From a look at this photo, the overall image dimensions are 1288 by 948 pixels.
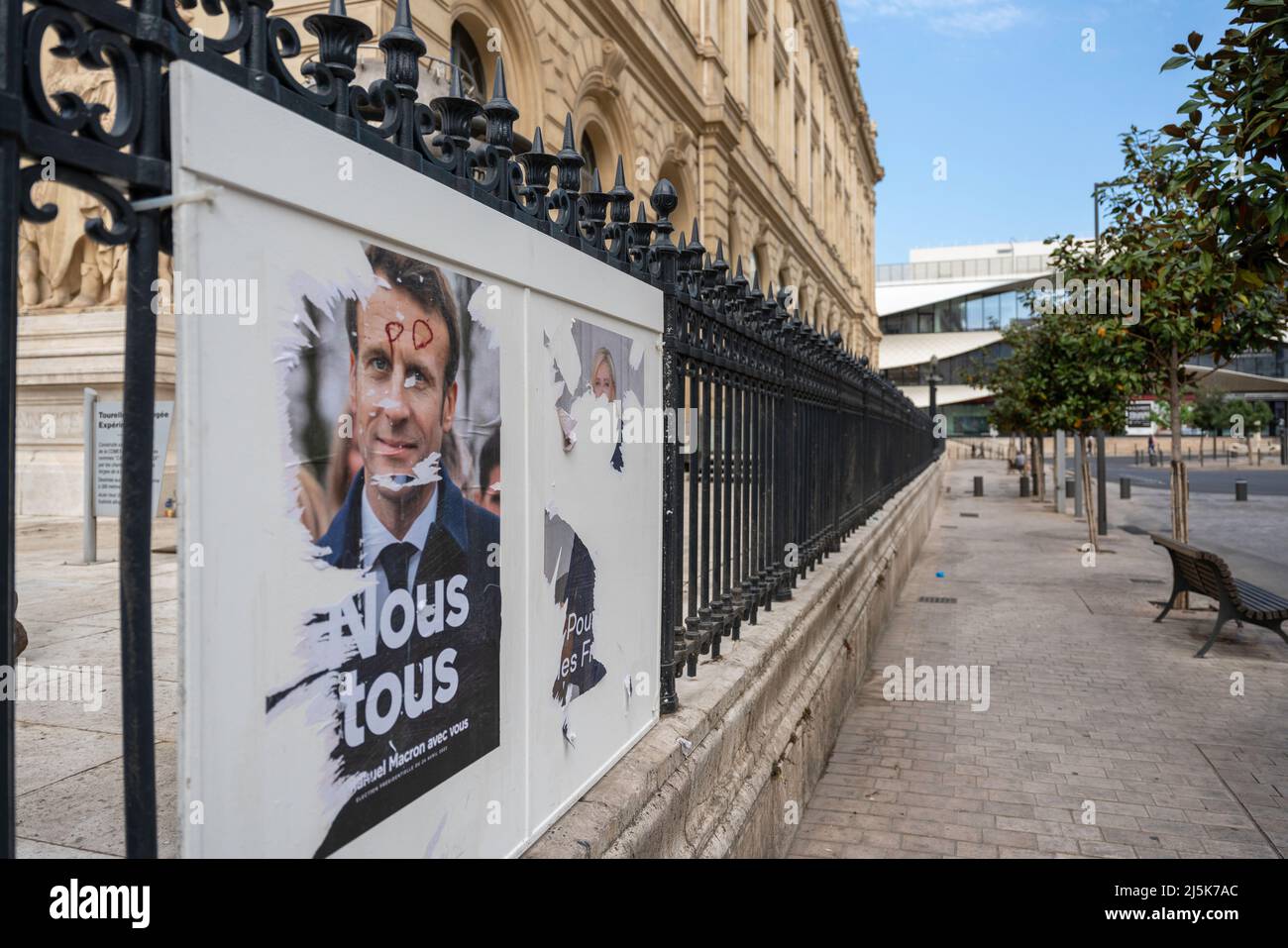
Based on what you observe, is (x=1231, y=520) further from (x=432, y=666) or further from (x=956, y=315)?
(x=956, y=315)

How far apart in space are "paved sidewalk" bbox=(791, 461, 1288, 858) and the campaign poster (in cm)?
310

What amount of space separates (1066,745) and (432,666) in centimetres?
520

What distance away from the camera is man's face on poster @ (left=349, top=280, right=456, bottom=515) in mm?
1821

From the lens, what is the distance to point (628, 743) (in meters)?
3.23

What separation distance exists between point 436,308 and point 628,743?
1.78 m

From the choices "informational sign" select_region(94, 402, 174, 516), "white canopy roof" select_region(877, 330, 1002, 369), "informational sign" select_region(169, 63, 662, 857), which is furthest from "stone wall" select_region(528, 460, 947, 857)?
"white canopy roof" select_region(877, 330, 1002, 369)

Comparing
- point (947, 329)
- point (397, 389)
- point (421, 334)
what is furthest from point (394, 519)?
point (947, 329)

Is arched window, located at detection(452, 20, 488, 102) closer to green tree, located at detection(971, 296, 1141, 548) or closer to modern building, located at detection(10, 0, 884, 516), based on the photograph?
modern building, located at detection(10, 0, 884, 516)

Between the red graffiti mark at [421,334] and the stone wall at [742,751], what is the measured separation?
134cm

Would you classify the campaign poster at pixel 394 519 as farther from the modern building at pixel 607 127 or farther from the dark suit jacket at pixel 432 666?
the modern building at pixel 607 127

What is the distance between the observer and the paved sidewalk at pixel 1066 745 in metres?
4.71

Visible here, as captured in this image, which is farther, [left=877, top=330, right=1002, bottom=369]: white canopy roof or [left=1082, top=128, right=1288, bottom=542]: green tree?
[left=877, top=330, right=1002, bottom=369]: white canopy roof

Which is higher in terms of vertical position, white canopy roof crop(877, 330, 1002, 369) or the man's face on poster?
A: white canopy roof crop(877, 330, 1002, 369)

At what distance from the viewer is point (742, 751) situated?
4004 mm
